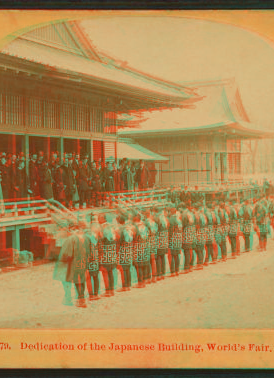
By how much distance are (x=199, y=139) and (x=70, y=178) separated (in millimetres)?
1221

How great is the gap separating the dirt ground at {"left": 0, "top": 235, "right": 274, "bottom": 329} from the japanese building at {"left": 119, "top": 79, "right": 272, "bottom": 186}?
36.7 inches

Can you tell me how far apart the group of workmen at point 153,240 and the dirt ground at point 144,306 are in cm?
9

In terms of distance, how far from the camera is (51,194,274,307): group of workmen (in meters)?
2.92

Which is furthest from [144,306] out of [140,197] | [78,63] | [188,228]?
[78,63]

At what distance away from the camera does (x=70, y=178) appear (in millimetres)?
3053

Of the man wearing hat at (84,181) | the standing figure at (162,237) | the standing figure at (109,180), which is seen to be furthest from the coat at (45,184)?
the standing figure at (162,237)

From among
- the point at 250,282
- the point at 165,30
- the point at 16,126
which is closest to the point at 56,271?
the point at 16,126

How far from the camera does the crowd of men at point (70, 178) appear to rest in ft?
9.75

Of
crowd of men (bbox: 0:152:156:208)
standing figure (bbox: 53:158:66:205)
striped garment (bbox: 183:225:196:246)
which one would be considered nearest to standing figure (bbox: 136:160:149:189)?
crowd of men (bbox: 0:152:156:208)

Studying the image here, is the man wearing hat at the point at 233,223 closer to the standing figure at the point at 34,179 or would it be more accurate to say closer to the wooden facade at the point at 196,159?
the wooden facade at the point at 196,159

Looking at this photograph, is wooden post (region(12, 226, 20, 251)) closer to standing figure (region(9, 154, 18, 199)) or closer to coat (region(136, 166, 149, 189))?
standing figure (region(9, 154, 18, 199))

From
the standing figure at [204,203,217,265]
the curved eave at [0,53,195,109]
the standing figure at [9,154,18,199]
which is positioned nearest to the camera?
the curved eave at [0,53,195,109]

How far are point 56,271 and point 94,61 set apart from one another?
1.83 m

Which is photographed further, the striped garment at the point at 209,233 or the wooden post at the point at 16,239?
the striped garment at the point at 209,233
